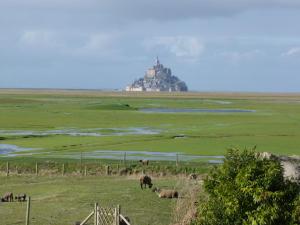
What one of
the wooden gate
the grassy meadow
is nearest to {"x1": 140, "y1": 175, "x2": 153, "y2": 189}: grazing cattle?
the grassy meadow

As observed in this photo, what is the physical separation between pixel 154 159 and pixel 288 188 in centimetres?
3481

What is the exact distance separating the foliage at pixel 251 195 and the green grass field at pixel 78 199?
34.9 ft

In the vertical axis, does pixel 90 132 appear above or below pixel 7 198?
below

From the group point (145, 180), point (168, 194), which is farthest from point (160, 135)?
point (168, 194)

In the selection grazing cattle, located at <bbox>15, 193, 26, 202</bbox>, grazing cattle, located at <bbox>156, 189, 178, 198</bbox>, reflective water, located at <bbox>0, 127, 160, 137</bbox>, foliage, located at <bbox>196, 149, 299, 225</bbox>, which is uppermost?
foliage, located at <bbox>196, 149, 299, 225</bbox>

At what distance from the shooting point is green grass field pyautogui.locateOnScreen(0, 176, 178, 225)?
82.7ft

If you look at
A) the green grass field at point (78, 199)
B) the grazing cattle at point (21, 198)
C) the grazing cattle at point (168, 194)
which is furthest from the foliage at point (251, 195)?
the grazing cattle at point (21, 198)

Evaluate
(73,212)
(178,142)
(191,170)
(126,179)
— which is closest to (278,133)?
(178,142)

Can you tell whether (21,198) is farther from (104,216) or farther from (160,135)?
(160,135)

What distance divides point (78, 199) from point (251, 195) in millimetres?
17405

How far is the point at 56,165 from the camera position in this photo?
1750 inches

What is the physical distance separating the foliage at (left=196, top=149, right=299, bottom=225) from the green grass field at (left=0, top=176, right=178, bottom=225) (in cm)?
1064

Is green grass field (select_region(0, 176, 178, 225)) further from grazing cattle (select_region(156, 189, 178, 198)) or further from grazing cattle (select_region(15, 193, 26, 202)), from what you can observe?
grazing cattle (select_region(15, 193, 26, 202))

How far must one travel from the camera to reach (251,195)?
13461 mm
